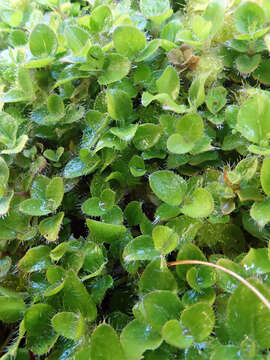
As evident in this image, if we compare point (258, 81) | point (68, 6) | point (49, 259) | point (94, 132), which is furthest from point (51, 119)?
point (258, 81)

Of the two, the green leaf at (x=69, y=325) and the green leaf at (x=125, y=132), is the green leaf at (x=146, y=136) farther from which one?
the green leaf at (x=69, y=325)

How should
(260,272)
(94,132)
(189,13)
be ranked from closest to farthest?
(260,272), (94,132), (189,13)

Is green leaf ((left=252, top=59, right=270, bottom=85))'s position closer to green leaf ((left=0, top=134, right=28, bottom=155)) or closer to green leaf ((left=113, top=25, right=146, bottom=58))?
green leaf ((left=113, top=25, right=146, bottom=58))

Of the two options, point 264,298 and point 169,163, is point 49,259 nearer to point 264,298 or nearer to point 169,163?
point 169,163

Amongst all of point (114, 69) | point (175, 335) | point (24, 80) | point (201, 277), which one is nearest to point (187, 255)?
point (201, 277)

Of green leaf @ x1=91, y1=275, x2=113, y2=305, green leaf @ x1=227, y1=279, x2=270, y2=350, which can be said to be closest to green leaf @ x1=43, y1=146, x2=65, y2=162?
green leaf @ x1=91, y1=275, x2=113, y2=305

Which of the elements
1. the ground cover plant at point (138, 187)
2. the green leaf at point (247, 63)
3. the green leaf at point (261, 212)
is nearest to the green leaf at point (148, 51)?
the ground cover plant at point (138, 187)
